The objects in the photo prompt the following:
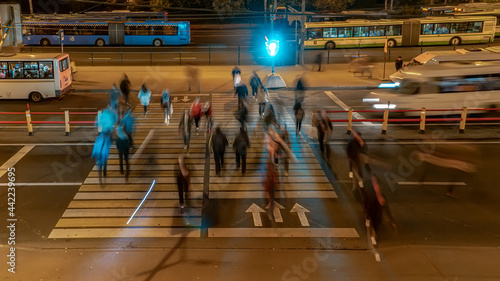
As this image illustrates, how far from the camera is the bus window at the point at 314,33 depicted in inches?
1598

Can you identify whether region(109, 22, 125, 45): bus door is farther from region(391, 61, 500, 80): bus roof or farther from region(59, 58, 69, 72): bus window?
region(391, 61, 500, 80): bus roof

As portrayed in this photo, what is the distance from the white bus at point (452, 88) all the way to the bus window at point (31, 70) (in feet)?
51.6

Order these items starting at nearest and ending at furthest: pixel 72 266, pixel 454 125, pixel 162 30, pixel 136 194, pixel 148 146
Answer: pixel 72 266, pixel 136 194, pixel 148 146, pixel 454 125, pixel 162 30

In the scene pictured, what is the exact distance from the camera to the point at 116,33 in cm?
4322

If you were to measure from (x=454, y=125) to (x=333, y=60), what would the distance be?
18.9 m

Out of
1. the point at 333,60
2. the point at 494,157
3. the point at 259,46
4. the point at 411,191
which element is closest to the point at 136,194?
the point at 411,191

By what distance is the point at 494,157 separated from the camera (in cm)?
1459

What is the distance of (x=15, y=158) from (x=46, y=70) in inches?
365

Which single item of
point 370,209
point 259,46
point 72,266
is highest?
point 259,46

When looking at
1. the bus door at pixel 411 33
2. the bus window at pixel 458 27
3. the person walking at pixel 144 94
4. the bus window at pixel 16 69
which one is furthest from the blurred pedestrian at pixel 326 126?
the bus window at pixel 458 27

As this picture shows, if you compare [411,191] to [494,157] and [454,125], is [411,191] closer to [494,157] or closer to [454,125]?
[494,157]

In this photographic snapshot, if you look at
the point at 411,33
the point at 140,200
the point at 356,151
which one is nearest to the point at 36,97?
the point at 140,200

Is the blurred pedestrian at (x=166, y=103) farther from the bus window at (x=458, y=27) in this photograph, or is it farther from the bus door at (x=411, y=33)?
the bus window at (x=458, y=27)

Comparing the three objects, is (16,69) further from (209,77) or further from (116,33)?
(116,33)
